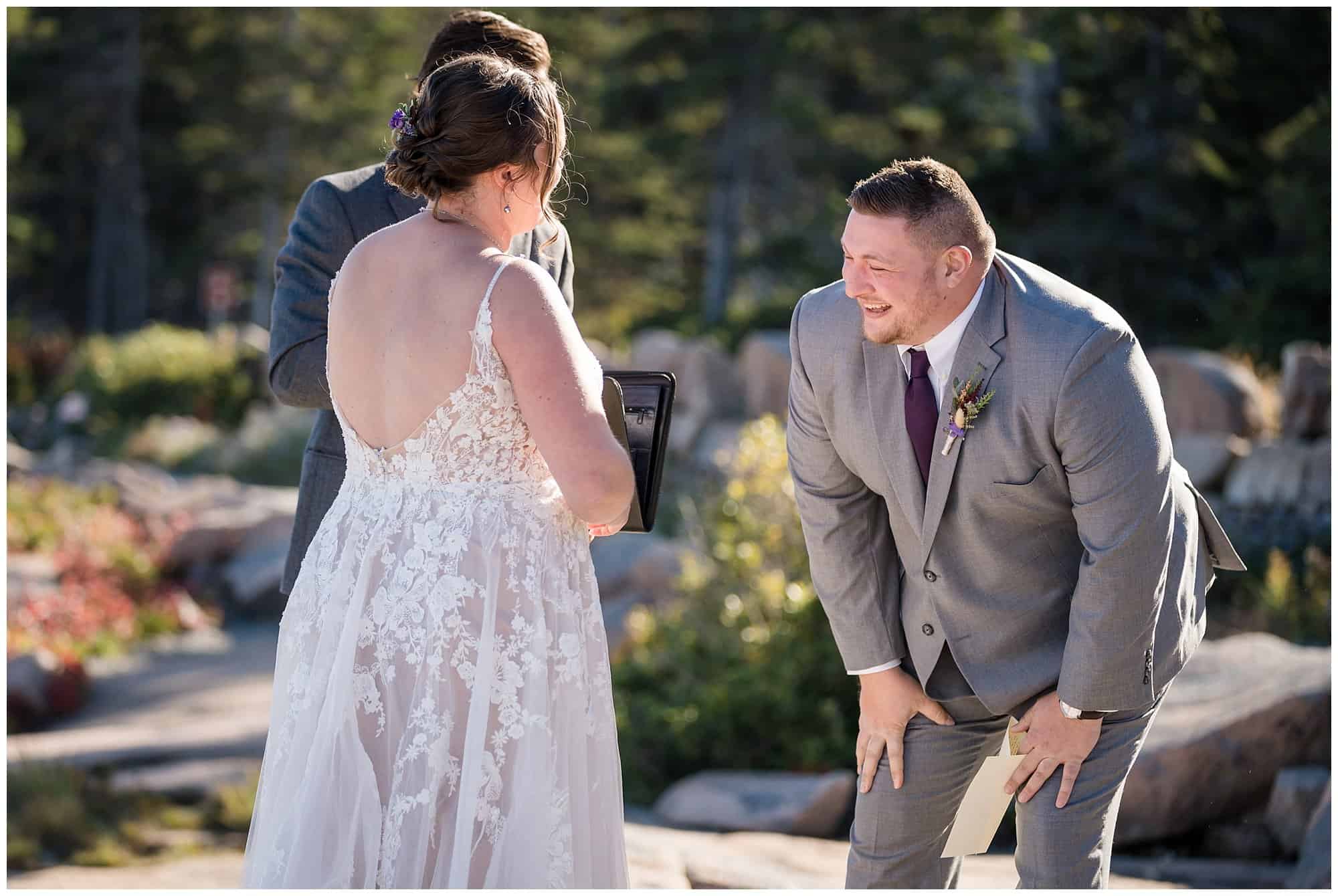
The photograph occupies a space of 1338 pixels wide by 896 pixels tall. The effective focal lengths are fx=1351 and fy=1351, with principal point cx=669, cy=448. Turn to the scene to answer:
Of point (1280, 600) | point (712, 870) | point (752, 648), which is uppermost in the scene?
point (1280, 600)

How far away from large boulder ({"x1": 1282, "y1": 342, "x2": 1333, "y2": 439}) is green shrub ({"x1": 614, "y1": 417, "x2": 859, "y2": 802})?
3766 millimetres

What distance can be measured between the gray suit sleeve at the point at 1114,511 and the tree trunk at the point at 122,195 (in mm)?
30719

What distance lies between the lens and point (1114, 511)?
8.41ft

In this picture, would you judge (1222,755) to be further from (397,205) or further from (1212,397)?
(1212,397)

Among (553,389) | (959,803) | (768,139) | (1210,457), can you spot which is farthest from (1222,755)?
(768,139)

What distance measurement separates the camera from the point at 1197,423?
9359 millimetres

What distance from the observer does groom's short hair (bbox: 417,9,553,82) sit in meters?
3.35

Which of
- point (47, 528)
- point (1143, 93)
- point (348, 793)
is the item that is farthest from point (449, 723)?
point (1143, 93)

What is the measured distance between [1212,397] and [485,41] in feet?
23.8

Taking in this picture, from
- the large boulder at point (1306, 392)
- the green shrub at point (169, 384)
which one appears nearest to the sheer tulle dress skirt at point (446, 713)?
the large boulder at point (1306, 392)

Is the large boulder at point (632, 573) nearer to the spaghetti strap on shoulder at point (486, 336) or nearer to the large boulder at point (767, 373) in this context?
the large boulder at point (767, 373)

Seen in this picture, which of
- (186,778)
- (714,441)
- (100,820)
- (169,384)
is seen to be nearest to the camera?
(100,820)

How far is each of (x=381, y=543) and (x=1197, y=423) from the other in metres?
7.94

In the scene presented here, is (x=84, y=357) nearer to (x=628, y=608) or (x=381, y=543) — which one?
(x=628, y=608)
